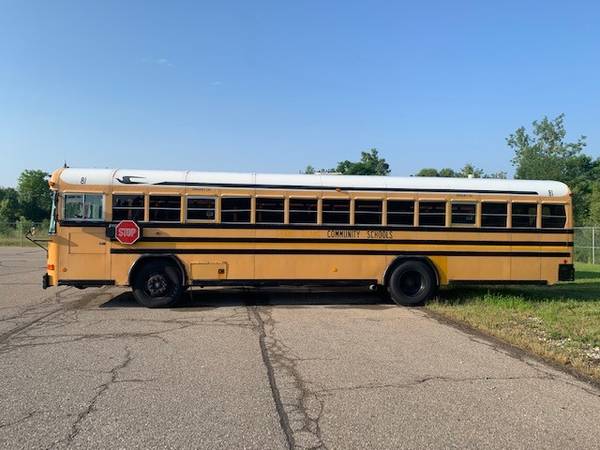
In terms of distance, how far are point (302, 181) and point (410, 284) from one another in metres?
3.25

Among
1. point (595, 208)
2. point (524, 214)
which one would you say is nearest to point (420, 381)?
point (524, 214)

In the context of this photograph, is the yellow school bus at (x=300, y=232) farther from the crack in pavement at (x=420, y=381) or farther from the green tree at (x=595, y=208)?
the green tree at (x=595, y=208)

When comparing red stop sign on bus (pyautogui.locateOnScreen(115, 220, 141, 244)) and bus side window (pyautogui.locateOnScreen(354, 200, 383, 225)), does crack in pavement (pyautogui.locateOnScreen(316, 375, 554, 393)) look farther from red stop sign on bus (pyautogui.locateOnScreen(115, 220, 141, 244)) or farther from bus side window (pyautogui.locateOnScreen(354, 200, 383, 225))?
red stop sign on bus (pyautogui.locateOnScreen(115, 220, 141, 244))

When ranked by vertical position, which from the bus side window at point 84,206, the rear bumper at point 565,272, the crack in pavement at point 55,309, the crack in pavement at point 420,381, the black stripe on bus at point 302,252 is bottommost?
the crack in pavement at point 55,309

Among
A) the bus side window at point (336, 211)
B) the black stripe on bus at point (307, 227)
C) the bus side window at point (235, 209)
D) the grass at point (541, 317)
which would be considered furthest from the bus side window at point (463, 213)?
the bus side window at point (235, 209)

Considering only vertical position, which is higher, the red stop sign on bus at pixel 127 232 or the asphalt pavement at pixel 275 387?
the red stop sign on bus at pixel 127 232

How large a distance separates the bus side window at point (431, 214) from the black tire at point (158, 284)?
17.5ft

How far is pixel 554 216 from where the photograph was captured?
38.9 ft

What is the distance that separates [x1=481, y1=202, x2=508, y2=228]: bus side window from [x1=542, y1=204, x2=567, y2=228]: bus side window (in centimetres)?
89

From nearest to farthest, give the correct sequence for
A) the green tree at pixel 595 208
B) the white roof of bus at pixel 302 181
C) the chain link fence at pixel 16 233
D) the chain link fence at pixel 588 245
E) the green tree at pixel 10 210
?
1. the white roof of bus at pixel 302 181
2. the chain link fence at pixel 588 245
3. the chain link fence at pixel 16 233
4. the green tree at pixel 595 208
5. the green tree at pixel 10 210

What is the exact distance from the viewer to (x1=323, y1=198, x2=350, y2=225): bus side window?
1140 centimetres

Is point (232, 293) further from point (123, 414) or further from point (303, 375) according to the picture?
point (123, 414)

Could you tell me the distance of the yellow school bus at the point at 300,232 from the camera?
426 inches

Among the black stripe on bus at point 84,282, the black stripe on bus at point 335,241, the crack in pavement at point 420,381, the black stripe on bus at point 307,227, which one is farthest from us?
the black stripe on bus at point 335,241
